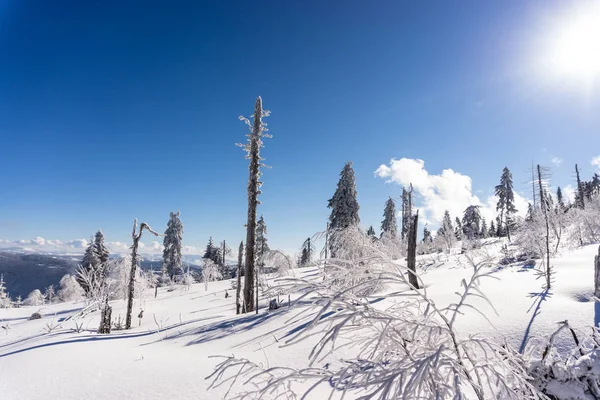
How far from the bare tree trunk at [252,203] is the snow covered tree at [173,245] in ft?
124

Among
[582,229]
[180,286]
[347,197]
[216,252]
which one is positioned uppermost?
[347,197]

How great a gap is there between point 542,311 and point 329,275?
28.6ft

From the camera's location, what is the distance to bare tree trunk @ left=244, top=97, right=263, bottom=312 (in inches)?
526

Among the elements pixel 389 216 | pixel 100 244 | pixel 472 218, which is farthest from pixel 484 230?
pixel 100 244

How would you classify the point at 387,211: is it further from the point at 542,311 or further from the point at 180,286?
the point at 542,311

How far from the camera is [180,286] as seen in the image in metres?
40.0

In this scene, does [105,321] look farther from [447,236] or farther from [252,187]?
[447,236]

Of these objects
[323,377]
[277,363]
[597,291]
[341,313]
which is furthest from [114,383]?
[597,291]

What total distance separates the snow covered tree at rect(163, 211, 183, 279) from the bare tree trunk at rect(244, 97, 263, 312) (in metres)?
37.8

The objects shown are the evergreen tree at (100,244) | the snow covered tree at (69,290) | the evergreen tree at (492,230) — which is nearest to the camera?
the snow covered tree at (69,290)

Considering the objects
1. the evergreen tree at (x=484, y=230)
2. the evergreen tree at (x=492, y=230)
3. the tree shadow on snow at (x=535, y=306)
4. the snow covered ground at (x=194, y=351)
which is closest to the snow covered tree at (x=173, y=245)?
the snow covered ground at (x=194, y=351)

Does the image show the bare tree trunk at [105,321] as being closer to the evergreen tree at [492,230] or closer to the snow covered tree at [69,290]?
the snow covered tree at [69,290]

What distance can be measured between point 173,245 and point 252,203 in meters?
38.3

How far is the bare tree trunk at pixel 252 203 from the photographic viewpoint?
13.4 metres
